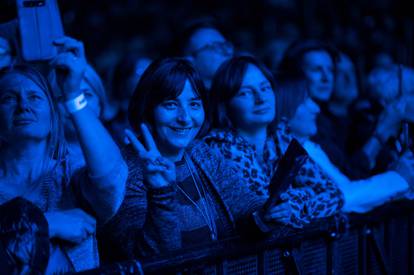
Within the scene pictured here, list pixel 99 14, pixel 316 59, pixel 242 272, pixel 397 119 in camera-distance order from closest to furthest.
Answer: pixel 242 272 → pixel 397 119 → pixel 316 59 → pixel 99 14

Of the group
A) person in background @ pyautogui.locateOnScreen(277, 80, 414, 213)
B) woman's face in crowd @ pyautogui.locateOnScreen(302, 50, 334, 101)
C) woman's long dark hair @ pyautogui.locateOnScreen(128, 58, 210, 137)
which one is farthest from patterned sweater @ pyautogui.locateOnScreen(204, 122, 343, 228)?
woman's face in crowd @ pyautogui.locateOnScreen(302, 50, 334, 101)

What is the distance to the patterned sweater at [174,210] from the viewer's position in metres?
1.85

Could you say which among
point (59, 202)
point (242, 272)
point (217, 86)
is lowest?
point (242, 272)

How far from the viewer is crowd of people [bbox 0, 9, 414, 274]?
1.75 meters

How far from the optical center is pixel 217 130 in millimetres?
2443

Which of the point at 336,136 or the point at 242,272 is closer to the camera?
the point at 242,272

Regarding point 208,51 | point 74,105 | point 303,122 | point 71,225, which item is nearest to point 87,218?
point 71,225

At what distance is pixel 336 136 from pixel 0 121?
6.53 ft

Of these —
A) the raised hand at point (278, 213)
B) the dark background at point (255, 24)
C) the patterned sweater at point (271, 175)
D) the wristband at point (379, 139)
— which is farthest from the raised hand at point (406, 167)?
the dark background at point (255, 24)

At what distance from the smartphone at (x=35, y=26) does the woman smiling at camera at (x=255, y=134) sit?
74 centimetres

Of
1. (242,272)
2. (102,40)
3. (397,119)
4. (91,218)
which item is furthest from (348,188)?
(102,40)

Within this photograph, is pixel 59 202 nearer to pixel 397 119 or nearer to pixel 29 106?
pixel 29 106

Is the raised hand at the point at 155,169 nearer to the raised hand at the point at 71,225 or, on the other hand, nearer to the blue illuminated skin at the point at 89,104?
the raised hand at the point at 71,225

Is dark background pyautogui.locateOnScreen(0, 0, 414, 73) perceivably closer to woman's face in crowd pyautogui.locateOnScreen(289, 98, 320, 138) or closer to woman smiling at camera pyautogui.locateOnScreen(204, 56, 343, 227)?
woman's face in crowd pyautogui.locateOnScreen(289, 98, 320, 138)
